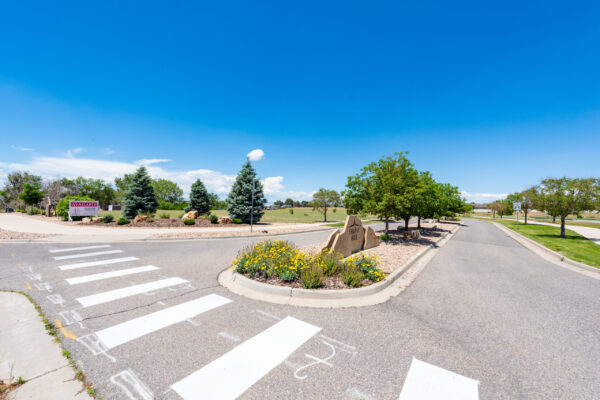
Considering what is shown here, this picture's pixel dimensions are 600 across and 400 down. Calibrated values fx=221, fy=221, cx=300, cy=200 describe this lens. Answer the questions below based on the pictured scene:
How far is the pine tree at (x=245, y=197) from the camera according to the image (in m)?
23.1

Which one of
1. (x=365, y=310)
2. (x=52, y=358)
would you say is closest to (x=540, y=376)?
(x=365, y=310)

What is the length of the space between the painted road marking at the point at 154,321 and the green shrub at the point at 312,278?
182 cm

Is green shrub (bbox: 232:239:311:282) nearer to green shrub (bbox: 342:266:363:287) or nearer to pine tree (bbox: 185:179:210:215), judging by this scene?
green shrub (bbox: 342:266:363:287)

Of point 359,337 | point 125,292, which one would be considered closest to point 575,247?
point 359,337

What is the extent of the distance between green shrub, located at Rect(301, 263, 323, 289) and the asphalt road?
0.87m

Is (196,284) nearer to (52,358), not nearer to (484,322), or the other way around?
(52,358)

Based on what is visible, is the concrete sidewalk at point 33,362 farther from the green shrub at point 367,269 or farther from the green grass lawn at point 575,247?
the green grass lawn at point 575,247

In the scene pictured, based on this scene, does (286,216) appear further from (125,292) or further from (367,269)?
(125,292)

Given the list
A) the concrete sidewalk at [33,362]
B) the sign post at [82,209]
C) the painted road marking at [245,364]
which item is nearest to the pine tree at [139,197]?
the sign post at [82,209]

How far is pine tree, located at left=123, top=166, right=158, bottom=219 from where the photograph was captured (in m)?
24.8

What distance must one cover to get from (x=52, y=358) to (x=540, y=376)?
259 inches

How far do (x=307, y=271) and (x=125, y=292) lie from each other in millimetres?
4365

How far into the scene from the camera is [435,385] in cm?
272

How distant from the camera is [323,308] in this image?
472 centimetres
